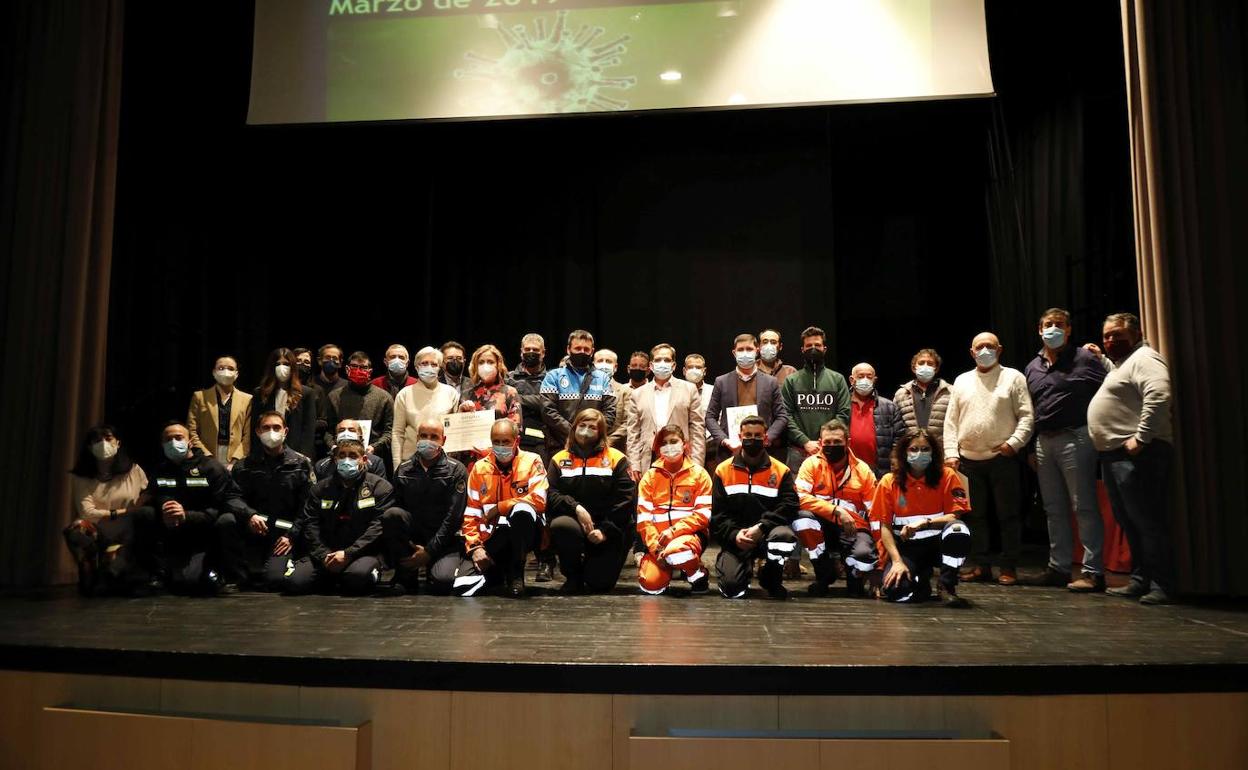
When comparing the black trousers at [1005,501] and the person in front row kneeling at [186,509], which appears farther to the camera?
the black trousers at [1005,501]

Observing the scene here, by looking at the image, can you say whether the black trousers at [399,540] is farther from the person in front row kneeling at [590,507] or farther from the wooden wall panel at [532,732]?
the wooden wall panel at [532,732]

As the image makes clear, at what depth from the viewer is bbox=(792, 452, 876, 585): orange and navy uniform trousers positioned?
475 centimetres

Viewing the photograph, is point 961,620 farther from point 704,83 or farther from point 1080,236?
point 1080,236

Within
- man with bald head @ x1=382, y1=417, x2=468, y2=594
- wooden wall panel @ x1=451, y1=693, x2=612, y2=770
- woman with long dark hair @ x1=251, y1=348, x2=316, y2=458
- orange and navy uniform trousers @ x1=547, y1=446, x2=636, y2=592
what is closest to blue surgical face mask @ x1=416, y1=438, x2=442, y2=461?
man with bald head @ x1=382, y1=417, x2=468, y2=594

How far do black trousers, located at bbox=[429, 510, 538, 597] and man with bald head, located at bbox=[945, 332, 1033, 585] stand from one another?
266 cm

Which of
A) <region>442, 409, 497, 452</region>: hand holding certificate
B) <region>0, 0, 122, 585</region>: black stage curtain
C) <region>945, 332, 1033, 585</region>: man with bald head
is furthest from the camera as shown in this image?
<region>0, 0, 122, 585</region>: black stage curtain

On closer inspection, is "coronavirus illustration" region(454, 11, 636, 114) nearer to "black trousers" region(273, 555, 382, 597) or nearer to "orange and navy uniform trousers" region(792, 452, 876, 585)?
"orange and navy uniform trousers" region(792, 452, 876, 585)

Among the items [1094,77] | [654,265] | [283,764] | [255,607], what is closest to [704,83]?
[654,265]

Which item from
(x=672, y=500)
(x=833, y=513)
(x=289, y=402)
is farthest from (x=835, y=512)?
(x=289, y=402)

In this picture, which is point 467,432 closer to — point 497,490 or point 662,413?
point 497,490

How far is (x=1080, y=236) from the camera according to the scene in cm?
699

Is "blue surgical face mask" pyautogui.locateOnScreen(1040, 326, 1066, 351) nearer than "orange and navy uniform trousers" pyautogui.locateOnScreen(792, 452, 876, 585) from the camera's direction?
No

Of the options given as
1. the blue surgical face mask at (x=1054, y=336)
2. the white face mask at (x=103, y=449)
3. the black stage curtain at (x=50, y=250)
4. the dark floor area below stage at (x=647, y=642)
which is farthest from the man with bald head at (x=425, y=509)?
the blue surgical face mask at (x=1054, y=336)

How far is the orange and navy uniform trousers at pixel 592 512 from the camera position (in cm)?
482
